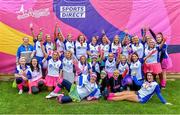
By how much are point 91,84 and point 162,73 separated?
6.92ft

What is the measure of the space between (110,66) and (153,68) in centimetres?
107

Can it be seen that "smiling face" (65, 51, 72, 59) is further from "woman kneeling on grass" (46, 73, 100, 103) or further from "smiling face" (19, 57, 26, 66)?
"smiling face" (19, 57, 26, 66)

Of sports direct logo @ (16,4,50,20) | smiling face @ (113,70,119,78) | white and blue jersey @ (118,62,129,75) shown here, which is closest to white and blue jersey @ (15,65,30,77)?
sports direct logo @ (16,4,50,20)

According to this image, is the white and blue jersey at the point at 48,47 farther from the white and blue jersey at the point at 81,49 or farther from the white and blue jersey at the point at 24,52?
the white and blue jersey at the point at 81,49

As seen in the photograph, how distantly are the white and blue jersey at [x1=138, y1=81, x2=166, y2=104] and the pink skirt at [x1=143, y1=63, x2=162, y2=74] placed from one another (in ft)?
3.40

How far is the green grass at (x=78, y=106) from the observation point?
757 centimetres

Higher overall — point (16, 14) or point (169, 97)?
point (16, 14)

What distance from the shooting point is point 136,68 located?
9117 mm

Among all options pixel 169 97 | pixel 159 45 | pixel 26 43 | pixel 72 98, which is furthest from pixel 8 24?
pixel 169 97

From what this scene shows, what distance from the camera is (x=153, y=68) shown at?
30.5 ft

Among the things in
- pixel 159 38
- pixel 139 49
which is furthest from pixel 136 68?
pixel 159 38

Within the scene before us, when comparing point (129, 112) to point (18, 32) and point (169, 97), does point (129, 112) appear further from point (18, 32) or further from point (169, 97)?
point (18, 32)

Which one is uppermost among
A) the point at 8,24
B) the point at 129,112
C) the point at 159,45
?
the point at 8,24

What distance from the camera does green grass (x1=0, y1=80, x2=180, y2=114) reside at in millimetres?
7574
